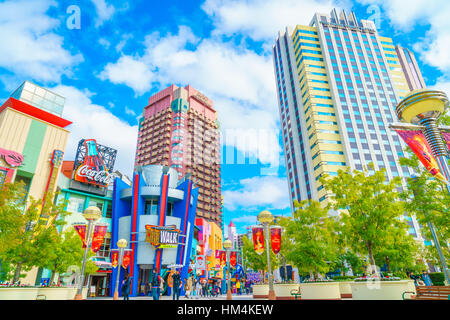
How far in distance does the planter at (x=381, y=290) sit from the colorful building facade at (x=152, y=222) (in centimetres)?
2987

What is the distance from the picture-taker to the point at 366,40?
3748 inches

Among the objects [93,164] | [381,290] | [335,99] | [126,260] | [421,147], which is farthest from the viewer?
[335,99]

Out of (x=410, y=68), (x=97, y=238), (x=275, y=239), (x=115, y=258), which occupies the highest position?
(x=410, y=68)

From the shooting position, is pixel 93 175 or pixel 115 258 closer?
pixel 115 258

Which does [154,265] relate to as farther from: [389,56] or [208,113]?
[389,56]

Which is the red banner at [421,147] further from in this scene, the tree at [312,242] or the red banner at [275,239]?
the tree at [312,242]

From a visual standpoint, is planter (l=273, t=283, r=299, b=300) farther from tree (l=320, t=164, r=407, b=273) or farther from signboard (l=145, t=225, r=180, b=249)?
signboard (l=145, t=225, r=180, b=249)

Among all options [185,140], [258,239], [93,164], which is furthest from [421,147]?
[185,140]

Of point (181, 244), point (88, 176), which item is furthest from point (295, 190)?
point (88, 176)

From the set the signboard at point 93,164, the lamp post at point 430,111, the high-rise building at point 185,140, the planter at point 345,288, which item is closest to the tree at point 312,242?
the planter at point 345,288

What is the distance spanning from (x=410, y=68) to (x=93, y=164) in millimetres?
138630

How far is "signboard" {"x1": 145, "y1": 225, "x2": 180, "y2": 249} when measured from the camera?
38312 mm

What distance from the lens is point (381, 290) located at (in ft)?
40.5

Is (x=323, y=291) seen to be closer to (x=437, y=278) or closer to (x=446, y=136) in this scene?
(x=446, y=136)
